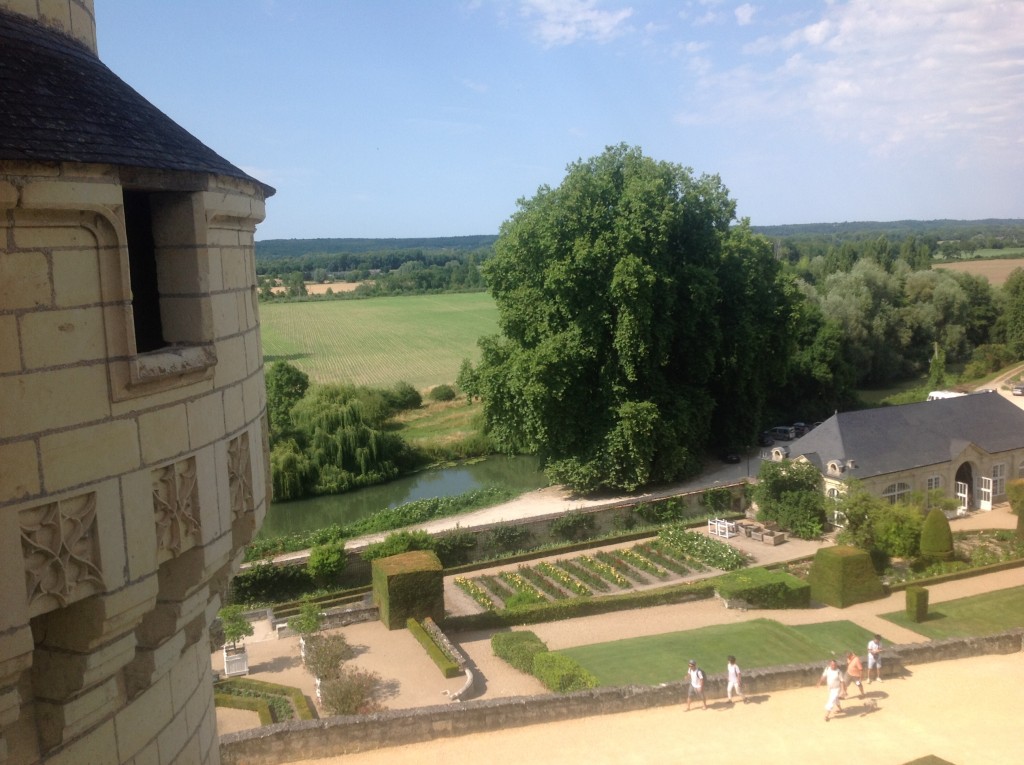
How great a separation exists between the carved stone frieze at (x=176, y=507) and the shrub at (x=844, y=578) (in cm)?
1777

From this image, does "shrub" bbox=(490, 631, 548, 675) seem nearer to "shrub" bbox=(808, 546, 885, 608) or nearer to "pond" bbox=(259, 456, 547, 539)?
"shrub" bbox=(808, 546, 885, 608)

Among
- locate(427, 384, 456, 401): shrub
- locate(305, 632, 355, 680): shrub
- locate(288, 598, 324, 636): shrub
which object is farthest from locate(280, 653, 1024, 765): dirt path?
locate(427, 384, 456, 401): shrub

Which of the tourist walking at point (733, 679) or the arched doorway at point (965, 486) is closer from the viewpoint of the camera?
the tourist walking at point (733, 679)

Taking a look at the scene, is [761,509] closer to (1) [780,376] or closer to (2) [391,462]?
(1) [780,376]

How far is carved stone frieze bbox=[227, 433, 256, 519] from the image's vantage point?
4578mm

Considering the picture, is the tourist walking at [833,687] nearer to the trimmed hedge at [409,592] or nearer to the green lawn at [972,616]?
the green lawn at [972,616]

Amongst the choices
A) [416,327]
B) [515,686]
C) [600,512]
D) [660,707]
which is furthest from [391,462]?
[416,327]

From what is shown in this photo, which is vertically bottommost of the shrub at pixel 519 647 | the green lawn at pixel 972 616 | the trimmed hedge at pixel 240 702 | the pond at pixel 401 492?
the pond at pixel 401 492

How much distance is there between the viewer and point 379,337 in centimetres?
7906

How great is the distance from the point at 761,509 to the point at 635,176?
40.9ft

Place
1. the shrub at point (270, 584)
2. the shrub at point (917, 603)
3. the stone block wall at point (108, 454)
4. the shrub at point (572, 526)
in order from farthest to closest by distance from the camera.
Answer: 1. the shrub at point (572, 526)
2. the shrub at point (270, 584)
3. the shrub at point (917, 603)
4. the stone block wall at point (108, 454)

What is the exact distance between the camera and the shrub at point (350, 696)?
1315 cm

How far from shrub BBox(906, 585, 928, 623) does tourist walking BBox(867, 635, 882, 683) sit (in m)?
4.29

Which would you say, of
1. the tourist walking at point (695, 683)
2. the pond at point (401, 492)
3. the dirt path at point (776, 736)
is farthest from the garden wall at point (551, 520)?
the tourist walking at point (695, 683)
